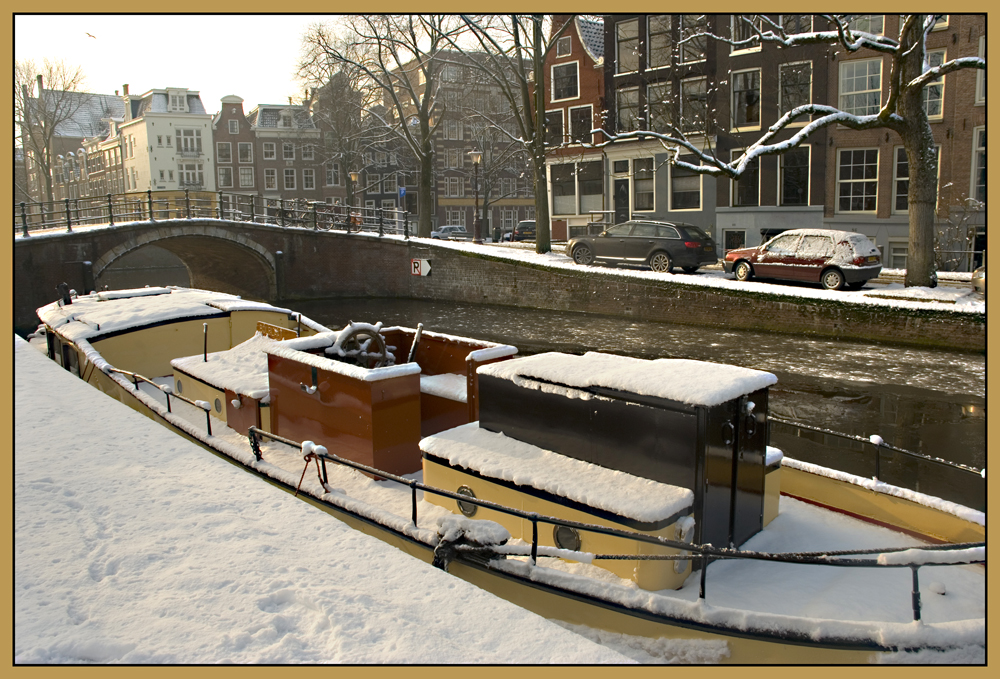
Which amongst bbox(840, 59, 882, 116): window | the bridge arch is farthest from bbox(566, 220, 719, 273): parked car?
the bridge arch

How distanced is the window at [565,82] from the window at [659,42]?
3.64 metres

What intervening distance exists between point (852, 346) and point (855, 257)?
274cm

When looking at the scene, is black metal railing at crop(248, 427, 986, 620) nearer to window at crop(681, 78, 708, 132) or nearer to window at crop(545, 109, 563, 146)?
window at crop(681, 78, 708, 132)

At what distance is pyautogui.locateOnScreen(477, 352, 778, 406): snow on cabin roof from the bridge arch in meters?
20.1

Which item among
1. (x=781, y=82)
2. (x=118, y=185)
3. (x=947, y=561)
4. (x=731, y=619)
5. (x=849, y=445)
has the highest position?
(x=781, y=82)

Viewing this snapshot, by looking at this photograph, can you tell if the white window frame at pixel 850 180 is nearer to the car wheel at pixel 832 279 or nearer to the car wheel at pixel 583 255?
the car wheel at pixel 832 279

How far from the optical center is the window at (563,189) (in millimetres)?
30672

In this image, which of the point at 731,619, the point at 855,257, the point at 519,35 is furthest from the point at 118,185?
the point at 519,35

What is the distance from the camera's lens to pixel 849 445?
923cm

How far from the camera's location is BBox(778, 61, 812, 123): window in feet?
73.5

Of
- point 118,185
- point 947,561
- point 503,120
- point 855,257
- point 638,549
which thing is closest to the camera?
point 947,561

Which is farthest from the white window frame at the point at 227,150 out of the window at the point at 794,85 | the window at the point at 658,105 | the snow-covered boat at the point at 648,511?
the snow-covered boat at the point at 648,511

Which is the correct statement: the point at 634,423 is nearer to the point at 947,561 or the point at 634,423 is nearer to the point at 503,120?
the point at 947,561

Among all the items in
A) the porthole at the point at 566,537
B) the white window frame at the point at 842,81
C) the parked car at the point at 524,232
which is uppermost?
the white window frame at the point at 842,81
